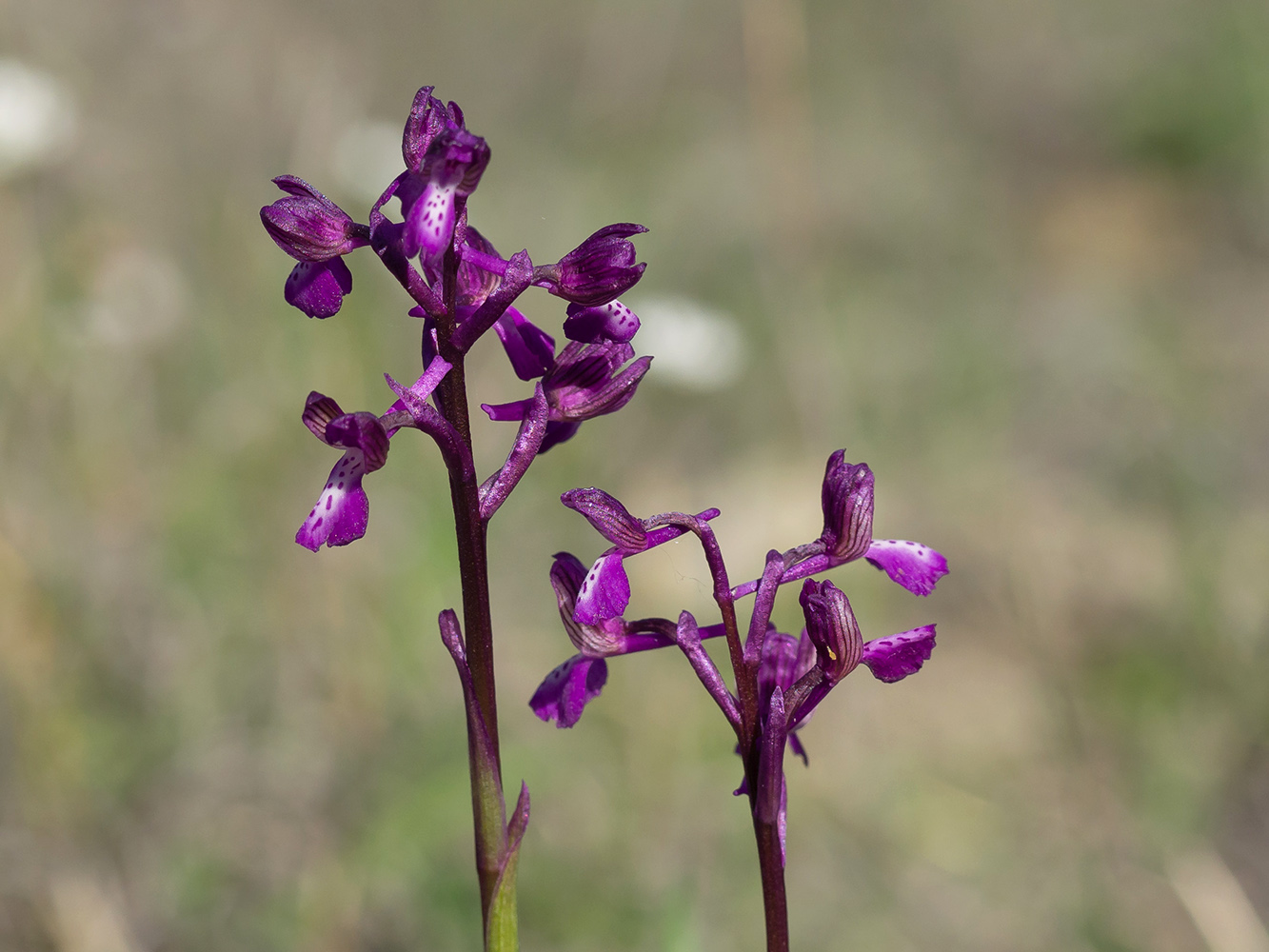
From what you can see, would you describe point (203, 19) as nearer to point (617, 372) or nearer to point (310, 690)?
point (310, 690)

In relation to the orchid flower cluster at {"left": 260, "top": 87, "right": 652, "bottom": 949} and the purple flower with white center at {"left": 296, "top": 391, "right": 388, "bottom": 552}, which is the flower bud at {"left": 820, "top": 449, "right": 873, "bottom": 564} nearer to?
the orchid flower cluster at {"left": 260, "top": 87, "right": 652, "bottom": 949}

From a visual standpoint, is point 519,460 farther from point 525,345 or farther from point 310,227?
point 310,227

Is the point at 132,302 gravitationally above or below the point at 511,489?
above

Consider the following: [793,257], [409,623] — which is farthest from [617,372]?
[793,257]

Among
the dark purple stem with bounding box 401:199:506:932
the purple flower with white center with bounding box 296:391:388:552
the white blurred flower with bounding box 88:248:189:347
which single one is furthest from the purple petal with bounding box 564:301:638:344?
the white blurred flower with bounding box 88:248:189:347

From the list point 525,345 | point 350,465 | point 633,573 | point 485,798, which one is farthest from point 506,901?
point 633,573
